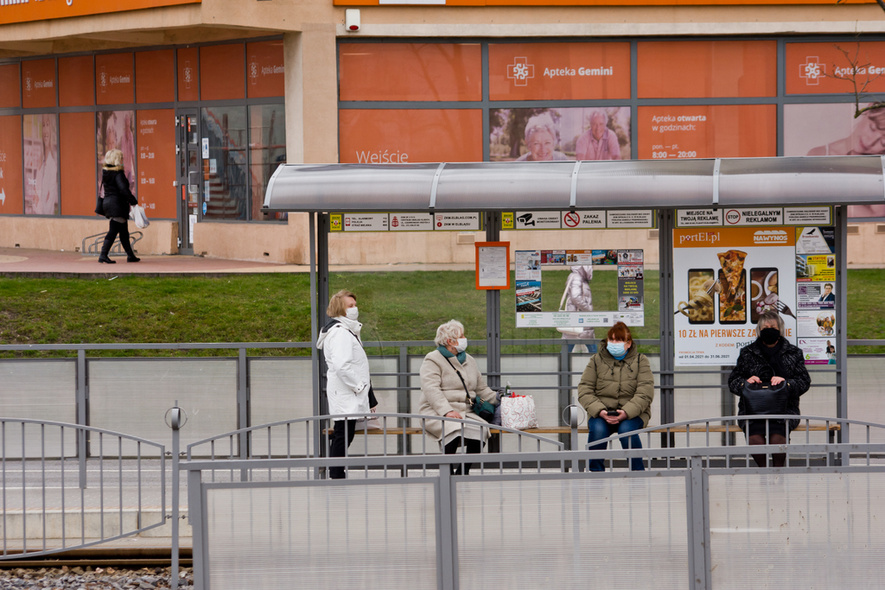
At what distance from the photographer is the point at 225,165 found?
19.2m

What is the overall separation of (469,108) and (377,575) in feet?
43.0

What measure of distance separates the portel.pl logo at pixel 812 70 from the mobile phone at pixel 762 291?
1006 centimetres

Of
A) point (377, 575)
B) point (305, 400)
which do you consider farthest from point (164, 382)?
point (377, 575)

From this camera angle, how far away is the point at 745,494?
523 centimetres

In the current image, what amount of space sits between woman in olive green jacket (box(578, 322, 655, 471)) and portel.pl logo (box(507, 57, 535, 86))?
10.0 m

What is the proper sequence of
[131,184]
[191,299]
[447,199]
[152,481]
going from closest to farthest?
[152,481]
[447,199]
[191,299]
[131,184]

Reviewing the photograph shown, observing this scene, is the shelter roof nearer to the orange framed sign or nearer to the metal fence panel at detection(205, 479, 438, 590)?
the orange framed sign

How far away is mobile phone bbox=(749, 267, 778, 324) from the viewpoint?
28.3 ft

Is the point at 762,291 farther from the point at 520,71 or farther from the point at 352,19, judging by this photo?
the point at 352,19

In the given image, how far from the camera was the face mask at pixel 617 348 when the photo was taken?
816 cm

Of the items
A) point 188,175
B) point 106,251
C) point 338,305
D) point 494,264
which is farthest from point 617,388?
point 188,175

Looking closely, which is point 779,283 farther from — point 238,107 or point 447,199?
point 238,107

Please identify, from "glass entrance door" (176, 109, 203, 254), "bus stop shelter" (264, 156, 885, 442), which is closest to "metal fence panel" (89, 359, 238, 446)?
"bus stop shelter" (264, 156, 885, 442)

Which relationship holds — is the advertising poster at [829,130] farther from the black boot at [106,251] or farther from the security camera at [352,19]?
the black boot at [106,251]
